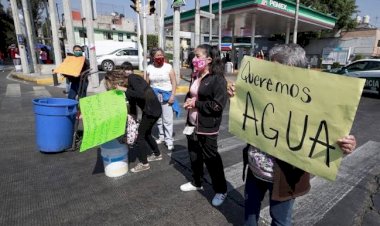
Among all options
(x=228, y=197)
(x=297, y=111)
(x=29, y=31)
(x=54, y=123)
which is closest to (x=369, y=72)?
(x=228, y=197)

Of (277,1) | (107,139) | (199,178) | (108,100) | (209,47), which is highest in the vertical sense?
(277,1)

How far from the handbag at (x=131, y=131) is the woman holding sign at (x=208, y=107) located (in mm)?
1006

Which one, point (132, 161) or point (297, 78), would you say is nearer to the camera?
point (297, 78)

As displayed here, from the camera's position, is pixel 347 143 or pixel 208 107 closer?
pixel 347 143

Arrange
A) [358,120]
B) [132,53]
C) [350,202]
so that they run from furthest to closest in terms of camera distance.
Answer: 1. [132,53]
2. [358,120]
3. [350,202]

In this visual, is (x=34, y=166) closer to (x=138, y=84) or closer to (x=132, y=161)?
(x=132, y=161)

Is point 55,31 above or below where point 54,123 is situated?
above

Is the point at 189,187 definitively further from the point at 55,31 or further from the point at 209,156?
the point at 55,31

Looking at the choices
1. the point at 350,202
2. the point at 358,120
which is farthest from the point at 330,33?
the point at 350,202

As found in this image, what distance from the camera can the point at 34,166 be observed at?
4.01 m

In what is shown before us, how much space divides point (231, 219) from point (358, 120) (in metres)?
6.44

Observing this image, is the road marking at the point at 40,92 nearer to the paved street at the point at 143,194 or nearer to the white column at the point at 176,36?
the white column at the point at 176,36

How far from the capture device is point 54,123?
411 centimetres

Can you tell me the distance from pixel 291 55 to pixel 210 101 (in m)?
1.08
